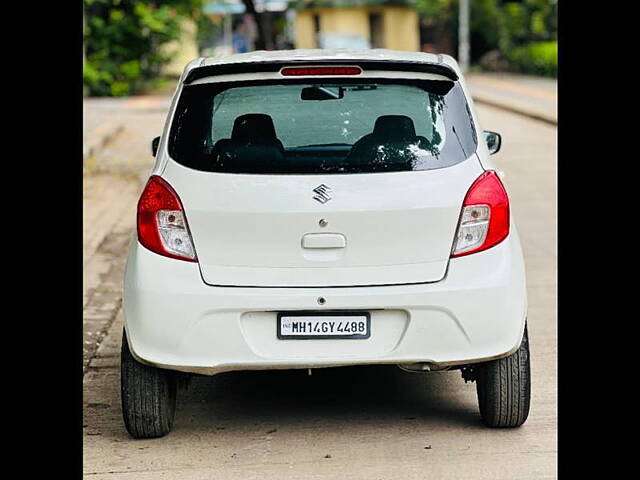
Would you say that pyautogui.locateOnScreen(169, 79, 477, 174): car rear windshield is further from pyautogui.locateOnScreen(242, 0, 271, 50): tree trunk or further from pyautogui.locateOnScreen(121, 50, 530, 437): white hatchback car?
pyautogui.locateOnScreen(242, 0, 271, 50): tree trunk

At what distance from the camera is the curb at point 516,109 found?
915 inches

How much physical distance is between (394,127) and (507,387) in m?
1.23

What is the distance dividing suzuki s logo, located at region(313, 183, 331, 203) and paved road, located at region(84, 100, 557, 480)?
3.58ft

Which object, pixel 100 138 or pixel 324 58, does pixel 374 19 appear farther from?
pixel 324 58

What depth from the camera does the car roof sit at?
18.4ft

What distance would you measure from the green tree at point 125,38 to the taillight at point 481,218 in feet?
85.2

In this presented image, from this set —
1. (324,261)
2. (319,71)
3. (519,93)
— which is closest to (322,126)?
(319,71)

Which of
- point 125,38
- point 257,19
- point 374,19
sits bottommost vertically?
point 374,19

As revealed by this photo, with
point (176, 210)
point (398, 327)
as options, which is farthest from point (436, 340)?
point (176, 210)

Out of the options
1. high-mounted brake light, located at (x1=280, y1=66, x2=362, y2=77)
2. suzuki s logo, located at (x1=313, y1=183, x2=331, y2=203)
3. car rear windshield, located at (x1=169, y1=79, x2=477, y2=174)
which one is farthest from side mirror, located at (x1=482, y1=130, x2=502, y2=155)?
suzuki s logo, located at (x1=313, y1=183, x2=331, y2=203)

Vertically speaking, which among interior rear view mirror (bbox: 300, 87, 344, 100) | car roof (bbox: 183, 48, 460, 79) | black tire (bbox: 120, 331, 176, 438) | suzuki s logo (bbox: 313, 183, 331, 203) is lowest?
black tire (bbox: 120, 331, 176, 438)

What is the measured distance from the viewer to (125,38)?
32781 mm

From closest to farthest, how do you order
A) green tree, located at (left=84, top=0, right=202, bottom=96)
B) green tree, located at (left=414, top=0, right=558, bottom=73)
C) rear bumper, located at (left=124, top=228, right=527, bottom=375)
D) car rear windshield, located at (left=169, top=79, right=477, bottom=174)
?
rear bumper, located at (left=124, top=228, right=527, bottom=375)
car rear windshield, located at (left=169, top=79, right=477, bottom=174)
green tree, located at (left=84, top=0, right=202, bottom=96)
green tree, located at (left=414, top=0, right=558, bottom=73)

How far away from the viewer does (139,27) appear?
109ft
